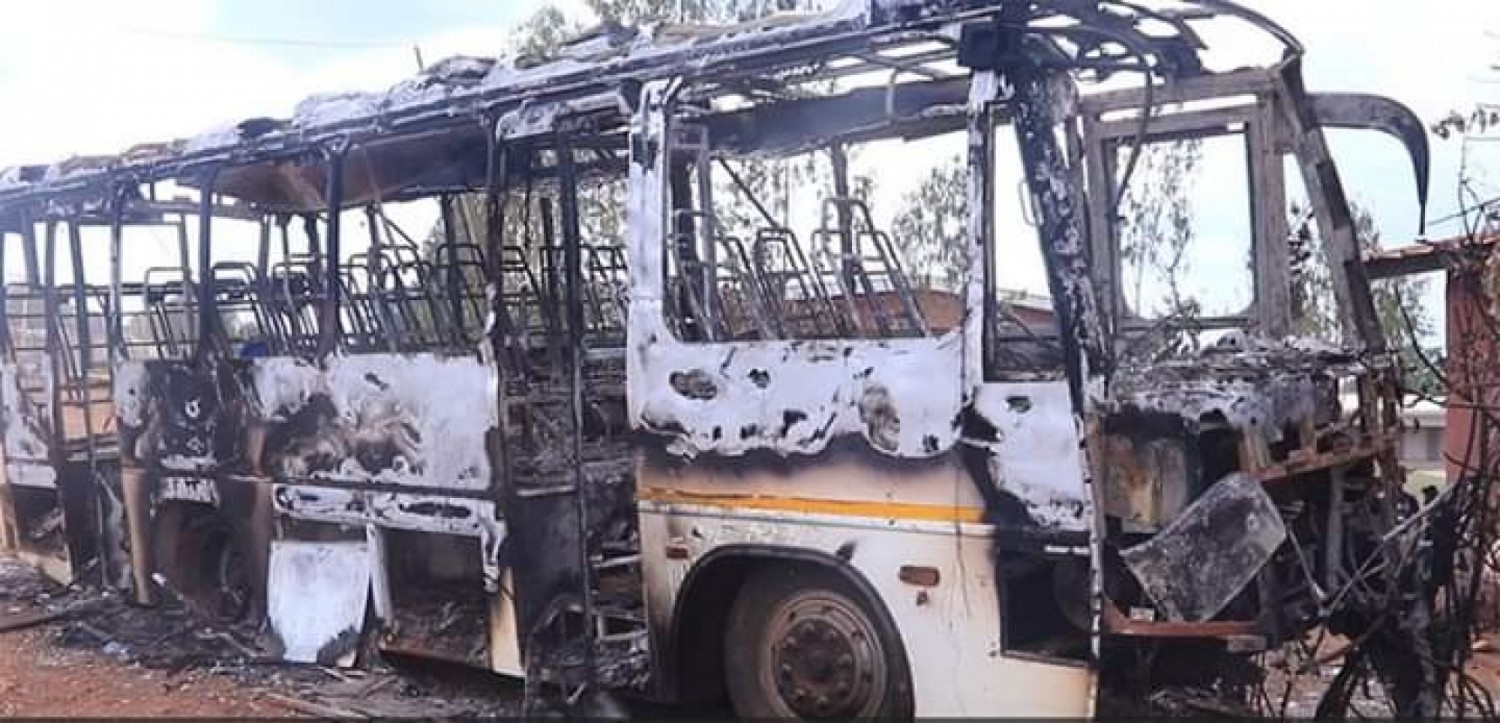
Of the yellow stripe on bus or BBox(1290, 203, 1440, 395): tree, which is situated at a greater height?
BBox(1290, 203, 1440, 395): tree

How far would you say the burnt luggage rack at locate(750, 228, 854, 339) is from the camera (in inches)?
233

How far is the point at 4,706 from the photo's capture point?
23.2 feet

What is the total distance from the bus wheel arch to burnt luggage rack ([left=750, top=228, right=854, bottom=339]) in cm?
103

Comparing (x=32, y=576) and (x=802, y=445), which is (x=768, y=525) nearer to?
(x=802, y=445)

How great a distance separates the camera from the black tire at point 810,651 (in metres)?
4.99

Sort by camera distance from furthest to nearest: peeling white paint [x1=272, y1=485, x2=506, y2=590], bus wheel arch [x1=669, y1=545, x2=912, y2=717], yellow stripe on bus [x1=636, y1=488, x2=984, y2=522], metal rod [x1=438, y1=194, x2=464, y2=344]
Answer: metal rod [x1=438, y1=194, x2=464, y2=344] < peeling white paint [x1=272, y1=485, x2=506, y2=590] < bus wheel arch [x1=669, y1=545, x2=912, y2=717] < yellow stripe on bus [x1=636, y1=488, x2=984, y2=522]

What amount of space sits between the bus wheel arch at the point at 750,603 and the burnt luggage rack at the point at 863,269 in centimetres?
114

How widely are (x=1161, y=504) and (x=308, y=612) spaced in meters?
4.63

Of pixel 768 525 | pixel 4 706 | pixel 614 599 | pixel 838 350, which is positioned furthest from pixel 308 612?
pixel 838 350

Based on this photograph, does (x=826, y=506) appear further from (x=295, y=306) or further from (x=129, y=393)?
(x=129, y=393)

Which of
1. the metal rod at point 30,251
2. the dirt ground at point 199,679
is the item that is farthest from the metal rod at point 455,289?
the metal rod at point 30,251

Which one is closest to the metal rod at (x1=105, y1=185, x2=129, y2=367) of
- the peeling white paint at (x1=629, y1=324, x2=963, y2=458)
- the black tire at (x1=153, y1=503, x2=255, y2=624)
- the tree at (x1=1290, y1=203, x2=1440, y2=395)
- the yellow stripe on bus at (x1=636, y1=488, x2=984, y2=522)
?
the black tire at (x1=153, y1=503, x2=255, y2=624)

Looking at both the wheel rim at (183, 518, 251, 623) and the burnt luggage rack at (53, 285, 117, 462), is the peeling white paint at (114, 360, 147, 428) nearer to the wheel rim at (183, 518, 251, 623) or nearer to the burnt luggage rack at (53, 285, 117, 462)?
the burnt luggage rack at (53, 285, 117, 462)

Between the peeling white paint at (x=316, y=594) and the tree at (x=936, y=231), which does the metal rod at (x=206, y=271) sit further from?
the tree at (x=936, y=231)
